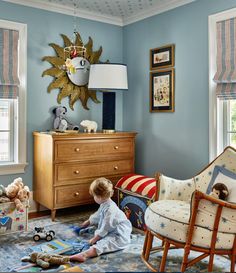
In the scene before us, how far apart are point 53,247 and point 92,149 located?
4.31 feet

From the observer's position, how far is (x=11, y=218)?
3.27 metres

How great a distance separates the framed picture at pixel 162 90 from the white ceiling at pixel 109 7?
0.77 m

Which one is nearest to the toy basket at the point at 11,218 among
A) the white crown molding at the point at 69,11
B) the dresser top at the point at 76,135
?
the dresser top at the point at 76,135

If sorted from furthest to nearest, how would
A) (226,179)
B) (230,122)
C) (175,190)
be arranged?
(230,122) → (175,190) → (226,179)

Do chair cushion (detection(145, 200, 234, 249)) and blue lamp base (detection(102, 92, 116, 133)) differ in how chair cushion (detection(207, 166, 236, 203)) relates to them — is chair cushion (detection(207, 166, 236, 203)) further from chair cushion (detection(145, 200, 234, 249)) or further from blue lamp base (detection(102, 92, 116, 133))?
blue lamp base (detection(102, 92, 116, 133))

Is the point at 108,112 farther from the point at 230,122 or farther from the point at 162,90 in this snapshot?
the point at 230,122

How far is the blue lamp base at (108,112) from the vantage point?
13.9 ft

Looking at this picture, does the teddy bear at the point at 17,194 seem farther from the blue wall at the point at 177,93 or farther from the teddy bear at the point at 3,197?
the blue wall at the point at 177,93

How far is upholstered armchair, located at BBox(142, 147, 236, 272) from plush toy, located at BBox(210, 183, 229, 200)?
31 mm

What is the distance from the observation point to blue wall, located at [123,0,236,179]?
3.71 metres

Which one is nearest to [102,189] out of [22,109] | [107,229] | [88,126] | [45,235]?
[107,229]

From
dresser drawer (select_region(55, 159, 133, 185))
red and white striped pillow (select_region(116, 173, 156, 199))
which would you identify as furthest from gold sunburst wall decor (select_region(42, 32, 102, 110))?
red and white striped pillow (select_region(116, 173, 156, 199))

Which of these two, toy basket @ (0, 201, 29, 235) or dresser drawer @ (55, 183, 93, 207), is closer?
toy basket @ (0, 201, 29, 235)

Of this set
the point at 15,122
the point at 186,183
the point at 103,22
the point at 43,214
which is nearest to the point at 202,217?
the point at 186,183
